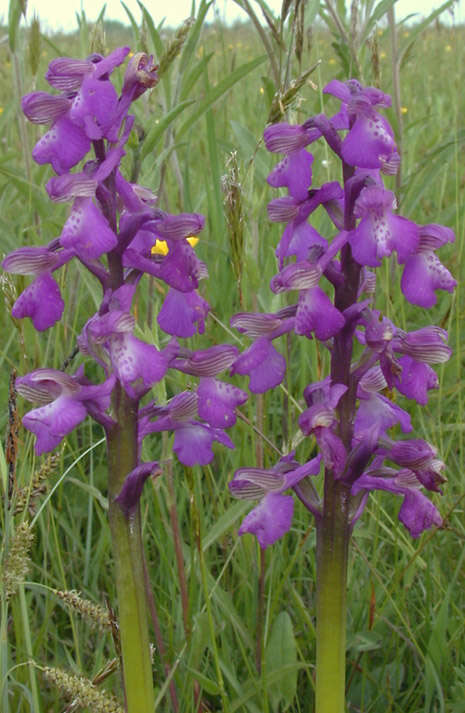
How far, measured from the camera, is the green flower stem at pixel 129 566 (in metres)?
1.22

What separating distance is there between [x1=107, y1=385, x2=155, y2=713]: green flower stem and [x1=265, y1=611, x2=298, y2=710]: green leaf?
445 millimetres

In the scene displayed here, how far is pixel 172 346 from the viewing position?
128 centimetres

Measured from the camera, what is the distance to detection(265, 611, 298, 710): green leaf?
172 cm

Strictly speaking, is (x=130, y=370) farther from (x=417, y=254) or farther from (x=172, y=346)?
(x=417, y=254)

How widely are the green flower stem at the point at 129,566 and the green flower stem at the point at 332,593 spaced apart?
26 cm

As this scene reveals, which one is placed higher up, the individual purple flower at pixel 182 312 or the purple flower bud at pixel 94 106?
the purple flower bud at pixel 94 106

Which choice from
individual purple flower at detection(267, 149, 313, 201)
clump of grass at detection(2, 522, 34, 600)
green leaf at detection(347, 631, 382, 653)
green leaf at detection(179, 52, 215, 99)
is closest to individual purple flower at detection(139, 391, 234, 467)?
clump of grass at detection(2, 522, 34, 600)

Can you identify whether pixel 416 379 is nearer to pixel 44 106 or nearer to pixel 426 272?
pixel 426 272

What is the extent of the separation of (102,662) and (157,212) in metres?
1.02

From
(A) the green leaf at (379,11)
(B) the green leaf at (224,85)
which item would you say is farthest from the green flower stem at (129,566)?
(A) the green leaf at (379,11)

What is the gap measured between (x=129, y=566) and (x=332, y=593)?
295 millimetres

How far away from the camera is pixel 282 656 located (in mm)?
1728

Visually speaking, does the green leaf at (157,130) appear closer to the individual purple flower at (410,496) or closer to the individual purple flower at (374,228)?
the individual purple flower at (374,228)

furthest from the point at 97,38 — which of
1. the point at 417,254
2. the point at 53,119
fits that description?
the point at 417,254
